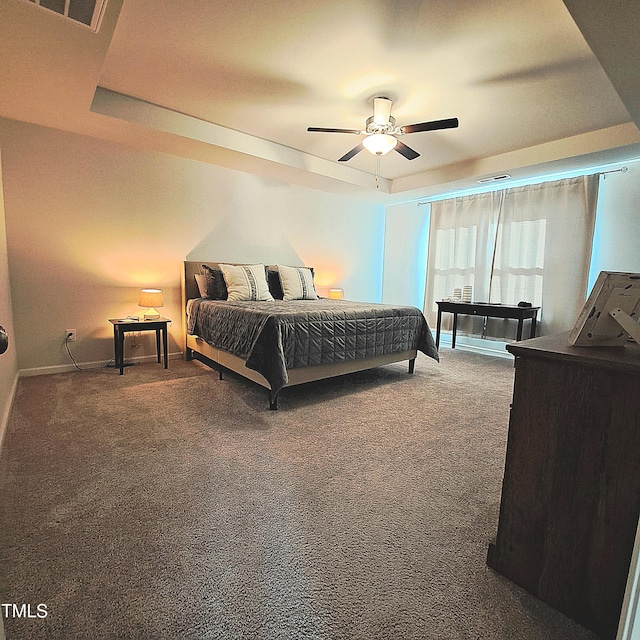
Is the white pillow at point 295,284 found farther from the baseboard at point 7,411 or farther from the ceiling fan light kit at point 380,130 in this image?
the baseboard at point 7,411

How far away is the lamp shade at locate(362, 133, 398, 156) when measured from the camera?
299 centimetres

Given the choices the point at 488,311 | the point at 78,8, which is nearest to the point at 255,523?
the point at 78,8

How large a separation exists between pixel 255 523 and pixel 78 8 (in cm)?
260

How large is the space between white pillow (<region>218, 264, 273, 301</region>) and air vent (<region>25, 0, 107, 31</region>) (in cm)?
236

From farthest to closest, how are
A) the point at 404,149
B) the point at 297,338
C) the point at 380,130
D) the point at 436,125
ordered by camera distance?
the point at 404,149 < the point at 380,130 < the point at 297,338 < the point at 436,125

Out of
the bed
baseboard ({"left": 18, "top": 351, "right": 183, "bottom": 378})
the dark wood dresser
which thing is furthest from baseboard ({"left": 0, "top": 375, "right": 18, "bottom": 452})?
the dark wood dresser

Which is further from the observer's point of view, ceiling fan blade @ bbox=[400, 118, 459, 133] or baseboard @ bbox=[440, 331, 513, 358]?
baseboard @ bbox=[440, 331, 513, 358]

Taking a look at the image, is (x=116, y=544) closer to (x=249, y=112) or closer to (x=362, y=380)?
(x=362, y=380)

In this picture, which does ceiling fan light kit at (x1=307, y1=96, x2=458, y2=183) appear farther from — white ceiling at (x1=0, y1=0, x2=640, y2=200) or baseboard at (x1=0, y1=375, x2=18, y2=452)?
baseboard at (x1=0, y1=375, x2=18, y2=452)

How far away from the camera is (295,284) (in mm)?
4379

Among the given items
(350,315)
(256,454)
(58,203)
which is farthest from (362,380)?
(58,203)

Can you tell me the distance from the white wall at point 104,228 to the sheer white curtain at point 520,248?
2.57m

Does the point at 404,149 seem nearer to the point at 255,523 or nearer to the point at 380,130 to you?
the point at 380,130

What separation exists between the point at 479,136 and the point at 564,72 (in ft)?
3.78
